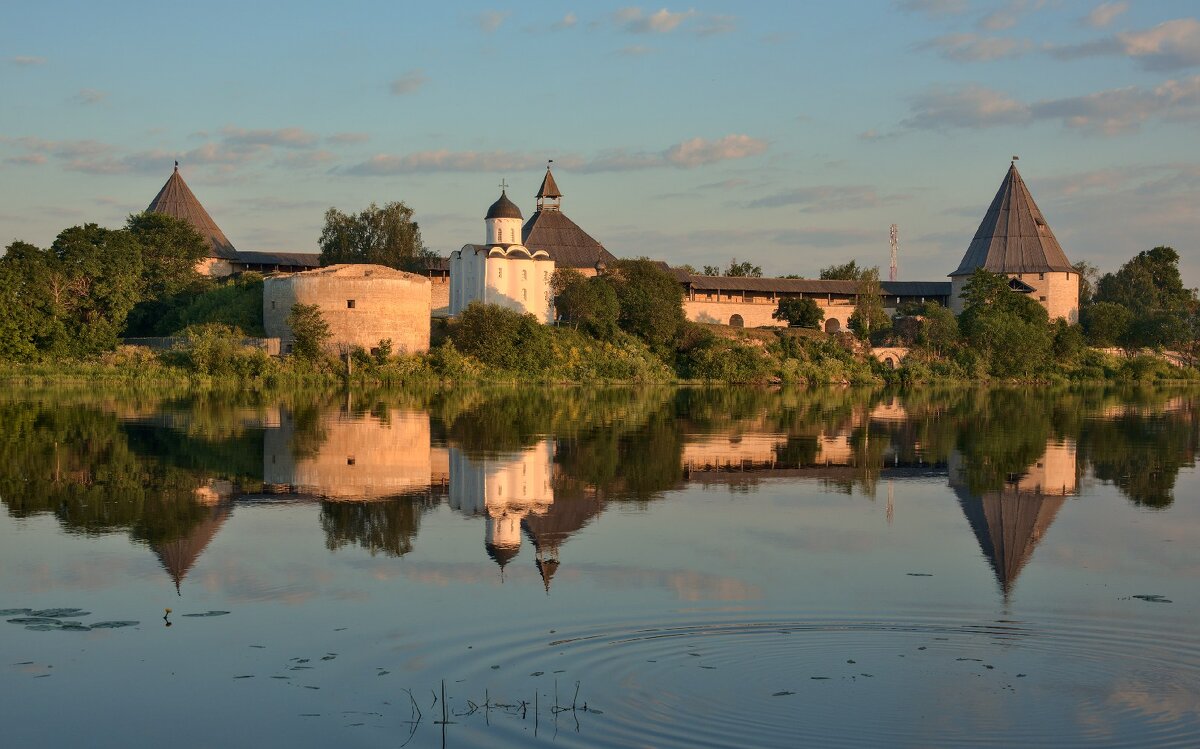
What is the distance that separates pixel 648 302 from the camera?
44594mm

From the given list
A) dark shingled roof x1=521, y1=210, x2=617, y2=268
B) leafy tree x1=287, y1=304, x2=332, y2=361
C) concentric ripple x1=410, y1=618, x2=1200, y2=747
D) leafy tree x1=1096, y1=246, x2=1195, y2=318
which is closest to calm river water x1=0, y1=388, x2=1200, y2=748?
concentric ripple x1=410, y1=618, x2=1200, y2=747

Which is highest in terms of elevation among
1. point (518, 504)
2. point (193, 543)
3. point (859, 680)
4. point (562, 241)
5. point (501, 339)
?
point (562, 241)

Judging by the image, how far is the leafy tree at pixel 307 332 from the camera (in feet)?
119

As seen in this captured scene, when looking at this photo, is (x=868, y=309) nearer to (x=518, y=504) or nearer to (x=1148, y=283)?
(x=1148, y=283)

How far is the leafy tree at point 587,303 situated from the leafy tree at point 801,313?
987cm

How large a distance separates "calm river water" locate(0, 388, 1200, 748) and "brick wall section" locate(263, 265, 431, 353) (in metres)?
20.7

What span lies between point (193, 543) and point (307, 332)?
27.5 m

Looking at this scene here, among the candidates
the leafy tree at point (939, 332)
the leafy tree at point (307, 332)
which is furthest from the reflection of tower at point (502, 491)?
the leafy tree at point (939, 332)

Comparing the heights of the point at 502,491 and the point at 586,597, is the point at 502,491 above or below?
above

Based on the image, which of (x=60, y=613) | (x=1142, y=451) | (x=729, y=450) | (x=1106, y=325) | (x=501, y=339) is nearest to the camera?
(x=60, y=613)

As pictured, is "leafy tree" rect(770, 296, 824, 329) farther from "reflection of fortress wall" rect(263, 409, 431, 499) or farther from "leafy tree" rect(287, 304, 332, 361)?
"reflection of fortress wall" rect(263, 409, 431, 499)

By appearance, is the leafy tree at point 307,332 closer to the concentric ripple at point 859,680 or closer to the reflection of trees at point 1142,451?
the reflection of trees at point 1142,451

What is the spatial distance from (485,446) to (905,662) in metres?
11.0

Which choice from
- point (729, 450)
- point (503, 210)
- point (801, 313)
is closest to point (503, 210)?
point (503, 210)
